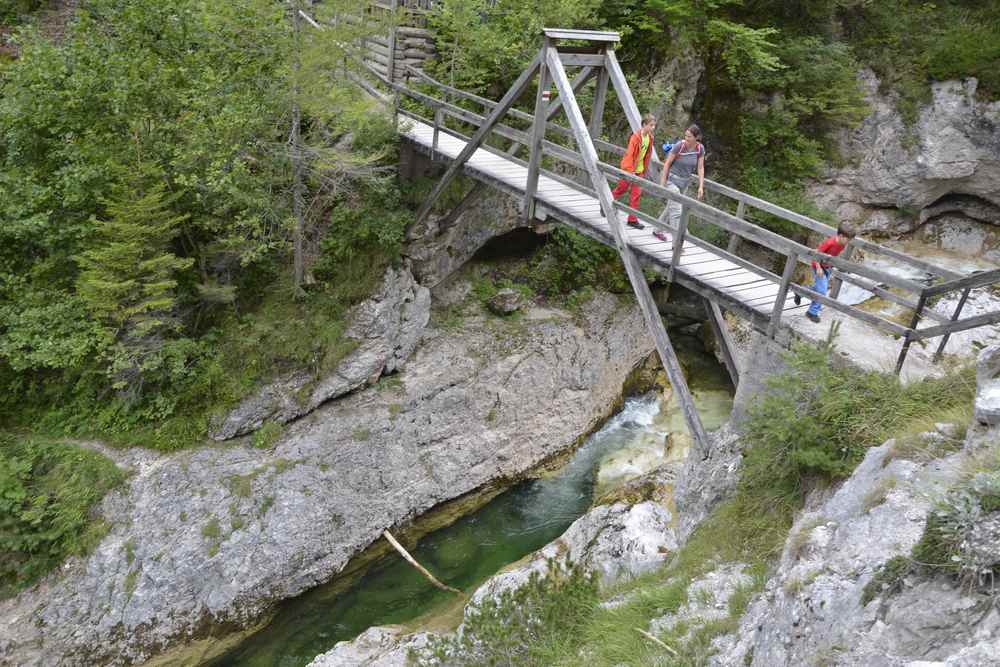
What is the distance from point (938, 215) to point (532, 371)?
43.1ft

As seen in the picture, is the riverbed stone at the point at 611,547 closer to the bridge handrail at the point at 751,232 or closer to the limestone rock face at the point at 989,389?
the bridge handrail at the point at 751,232

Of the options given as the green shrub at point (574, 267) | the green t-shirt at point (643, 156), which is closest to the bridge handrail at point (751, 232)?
the green t-shirt at point (643, 156)

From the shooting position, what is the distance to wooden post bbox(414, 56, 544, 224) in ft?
34.5

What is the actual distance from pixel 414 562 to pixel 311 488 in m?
2.39

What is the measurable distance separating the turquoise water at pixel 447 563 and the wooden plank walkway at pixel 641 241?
19.7ft

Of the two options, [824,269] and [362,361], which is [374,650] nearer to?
[362,361]

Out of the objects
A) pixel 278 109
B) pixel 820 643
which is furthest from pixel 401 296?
pixel 820 643

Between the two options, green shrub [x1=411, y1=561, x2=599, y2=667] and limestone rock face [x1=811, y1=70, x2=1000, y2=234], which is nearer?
green shrub [x1=411, y1=561, x2=599, y2=667]

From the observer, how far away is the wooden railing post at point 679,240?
26.7 ft

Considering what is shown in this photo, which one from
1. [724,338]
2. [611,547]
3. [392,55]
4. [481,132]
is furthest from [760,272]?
[392,55]

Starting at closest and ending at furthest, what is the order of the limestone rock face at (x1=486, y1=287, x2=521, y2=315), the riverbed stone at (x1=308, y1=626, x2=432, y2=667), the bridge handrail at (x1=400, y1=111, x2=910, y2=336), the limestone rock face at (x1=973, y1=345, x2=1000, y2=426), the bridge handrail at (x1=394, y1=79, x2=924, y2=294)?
the limestone rock face at (x1=973, y1=345, x2=1000, y2=426), the bridge handrail at (x1=394, y1=79, x2=924, y2=294), the bridge handrail at (x1=400, y1=111, x2=910, y2=336), the riverbed stone at (x1=308, y1=626, x2=432, y2=667), the limestone rock face at (x1=486, y1=287, x2=521, y2=315)

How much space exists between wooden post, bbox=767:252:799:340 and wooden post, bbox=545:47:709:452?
1324 mm

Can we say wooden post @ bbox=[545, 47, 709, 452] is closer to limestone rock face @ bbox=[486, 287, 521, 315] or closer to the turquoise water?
the turquoise water

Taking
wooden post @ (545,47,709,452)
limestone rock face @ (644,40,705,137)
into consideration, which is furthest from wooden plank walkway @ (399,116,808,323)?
limestone rock face @ (644,40,705,137)
